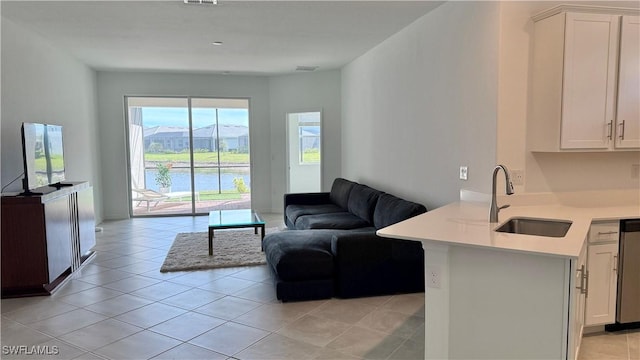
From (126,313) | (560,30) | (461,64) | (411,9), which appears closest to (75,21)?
(126,313)

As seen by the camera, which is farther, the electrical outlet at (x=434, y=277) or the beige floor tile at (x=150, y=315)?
the beige floor tile at (x=150, y=315)

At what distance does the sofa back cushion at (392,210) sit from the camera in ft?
13.4

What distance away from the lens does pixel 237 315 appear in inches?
139

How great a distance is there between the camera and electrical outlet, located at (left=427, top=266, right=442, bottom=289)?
2.40 meters

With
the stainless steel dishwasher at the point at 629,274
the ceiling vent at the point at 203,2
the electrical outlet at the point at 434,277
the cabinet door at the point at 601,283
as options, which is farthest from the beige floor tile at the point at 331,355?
the ceiling vent at the point at 203,2

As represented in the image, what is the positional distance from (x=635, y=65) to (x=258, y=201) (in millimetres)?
6608

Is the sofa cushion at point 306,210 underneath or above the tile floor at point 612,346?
above

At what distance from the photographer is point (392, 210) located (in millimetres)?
4430

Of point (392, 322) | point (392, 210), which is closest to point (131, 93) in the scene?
point (392, 210)

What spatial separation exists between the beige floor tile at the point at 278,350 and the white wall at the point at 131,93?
588 centimetres

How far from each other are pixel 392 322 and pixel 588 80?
227cm

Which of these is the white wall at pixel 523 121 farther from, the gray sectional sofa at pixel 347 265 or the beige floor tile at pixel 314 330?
the beige floor tile at pixel 314 330

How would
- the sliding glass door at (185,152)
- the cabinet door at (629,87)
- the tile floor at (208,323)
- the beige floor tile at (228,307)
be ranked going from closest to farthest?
the tile floor at (208,323)
the cabinet door at (629,87)
the beige floor tile at (228,307)
the sliding glass door at (185,152)

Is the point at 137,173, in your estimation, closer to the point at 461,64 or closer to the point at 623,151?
the point at 461,64
